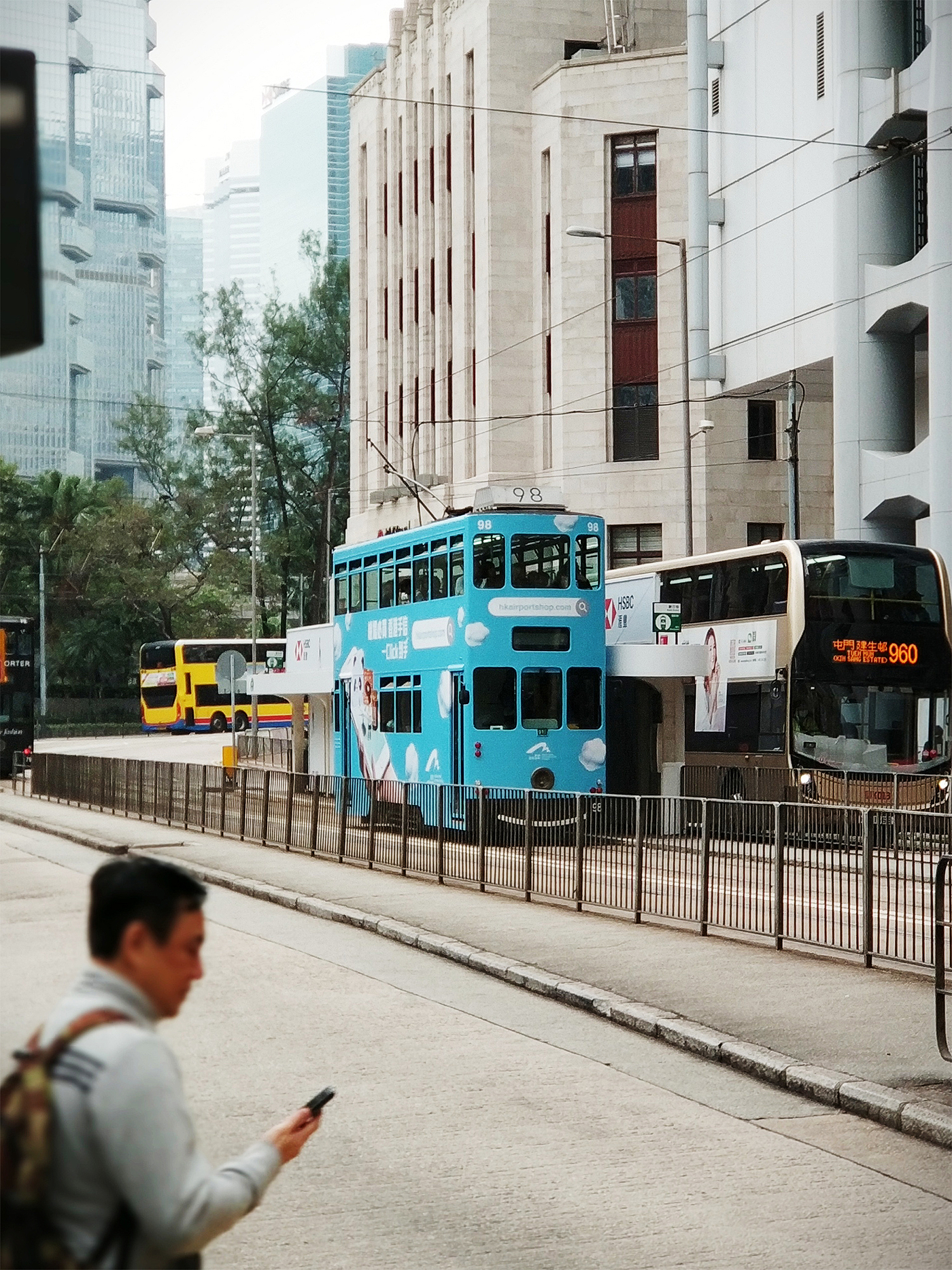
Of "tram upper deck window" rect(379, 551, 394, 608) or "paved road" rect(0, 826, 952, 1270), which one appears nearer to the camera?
"paved road" rect(0, 826, 952, 1270)

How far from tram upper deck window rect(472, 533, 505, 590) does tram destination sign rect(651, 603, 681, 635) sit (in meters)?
2.19

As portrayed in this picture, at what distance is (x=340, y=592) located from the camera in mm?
30594

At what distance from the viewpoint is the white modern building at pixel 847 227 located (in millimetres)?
32438

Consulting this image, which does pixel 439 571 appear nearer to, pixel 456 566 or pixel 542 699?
pixel 456 566

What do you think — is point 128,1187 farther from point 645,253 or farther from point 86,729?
point 86,729

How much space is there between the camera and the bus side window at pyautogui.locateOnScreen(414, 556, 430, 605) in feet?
86.6

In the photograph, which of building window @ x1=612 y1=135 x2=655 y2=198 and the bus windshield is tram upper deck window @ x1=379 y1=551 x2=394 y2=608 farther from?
building window @ x1=612 y1=135 x2=655 y2=198

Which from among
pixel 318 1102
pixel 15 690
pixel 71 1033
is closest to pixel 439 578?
pixel 318 1102

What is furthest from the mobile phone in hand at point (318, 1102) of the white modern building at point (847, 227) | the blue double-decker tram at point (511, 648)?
the white modern building at point (847, 227)

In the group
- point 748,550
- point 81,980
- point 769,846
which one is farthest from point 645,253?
point 81,980

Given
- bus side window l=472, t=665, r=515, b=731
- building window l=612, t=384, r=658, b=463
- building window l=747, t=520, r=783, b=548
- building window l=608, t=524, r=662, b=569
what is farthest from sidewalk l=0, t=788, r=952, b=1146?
building window l=612, t=384, r=658, b=463

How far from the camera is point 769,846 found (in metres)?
13.3

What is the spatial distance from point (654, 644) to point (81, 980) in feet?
76.9

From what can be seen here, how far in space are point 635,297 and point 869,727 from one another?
89.5ft
